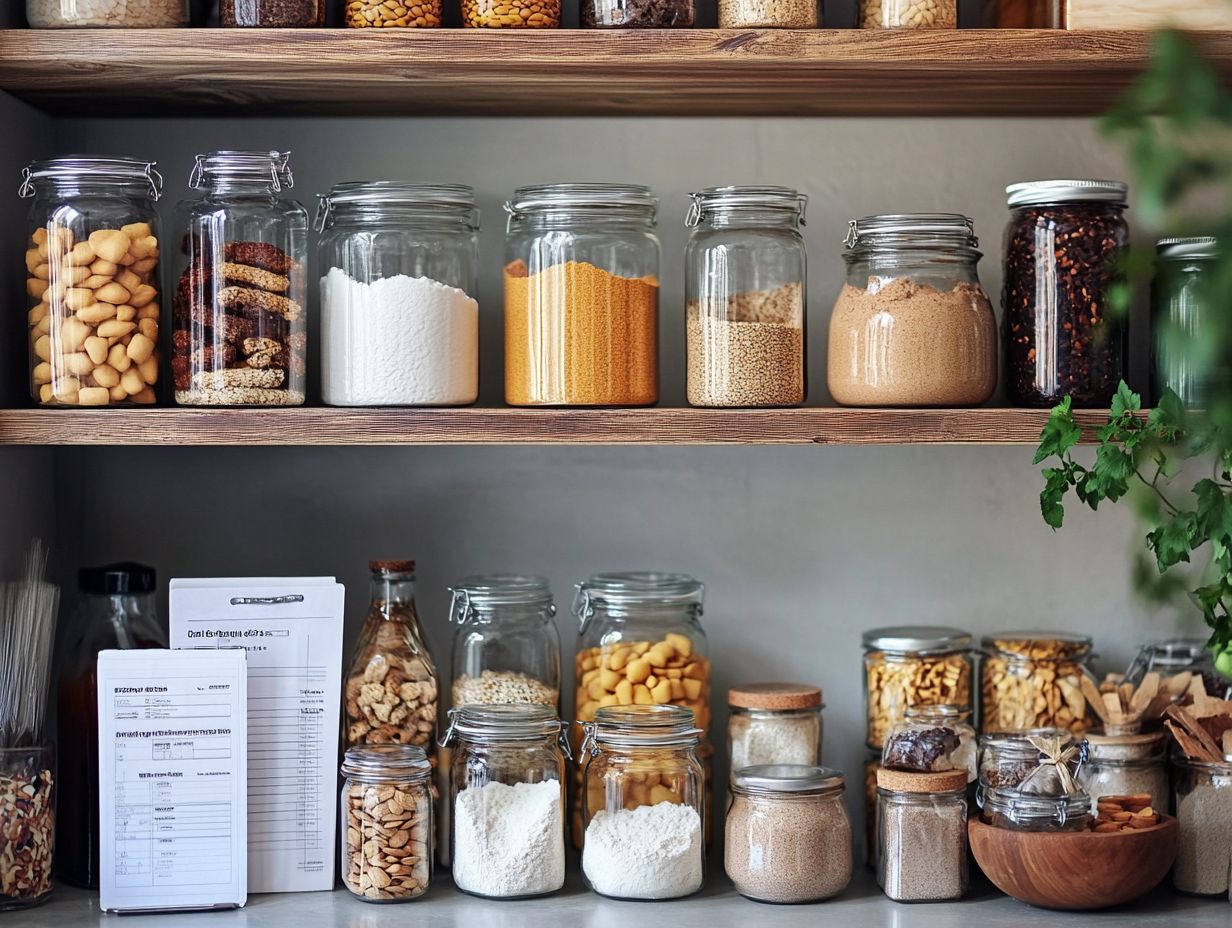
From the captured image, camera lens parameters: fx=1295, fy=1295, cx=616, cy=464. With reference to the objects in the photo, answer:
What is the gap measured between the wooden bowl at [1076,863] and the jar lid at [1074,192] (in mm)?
608

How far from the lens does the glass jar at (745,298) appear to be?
127 cm

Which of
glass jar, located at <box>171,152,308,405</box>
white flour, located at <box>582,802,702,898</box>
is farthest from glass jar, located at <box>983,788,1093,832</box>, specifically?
glass jar, located at <box>171,152,308,405</box>

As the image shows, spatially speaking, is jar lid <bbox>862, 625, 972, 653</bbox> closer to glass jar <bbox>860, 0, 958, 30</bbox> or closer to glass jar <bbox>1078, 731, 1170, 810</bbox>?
glass jar <bbox>1078, 731, 1170, 810</bbox>

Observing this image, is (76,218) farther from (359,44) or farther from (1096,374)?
(1096,374)

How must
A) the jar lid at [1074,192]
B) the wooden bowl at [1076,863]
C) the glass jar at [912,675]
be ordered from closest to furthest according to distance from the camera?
the wooden bowl at [1076,863] → the jar lid at [1074,192] → the glass jar at [912,675]

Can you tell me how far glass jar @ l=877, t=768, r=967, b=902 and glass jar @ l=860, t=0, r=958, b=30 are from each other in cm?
73

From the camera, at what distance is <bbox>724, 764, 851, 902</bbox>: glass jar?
48.4 inches

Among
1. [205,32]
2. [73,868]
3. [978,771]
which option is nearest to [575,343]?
[205,32]

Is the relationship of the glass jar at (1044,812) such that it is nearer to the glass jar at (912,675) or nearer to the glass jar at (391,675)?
the glass jar at (912,675)

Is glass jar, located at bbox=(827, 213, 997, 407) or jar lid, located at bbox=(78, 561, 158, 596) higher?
glass jar, located at bbox=(827, 213, 997, 407)

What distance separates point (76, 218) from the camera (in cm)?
124

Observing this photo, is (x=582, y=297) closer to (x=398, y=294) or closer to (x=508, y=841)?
(x=398, y=294)

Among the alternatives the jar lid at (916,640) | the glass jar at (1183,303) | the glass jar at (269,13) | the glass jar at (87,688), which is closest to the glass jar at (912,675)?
the jar lid at (916,640)

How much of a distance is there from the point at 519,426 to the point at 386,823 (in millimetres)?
400
